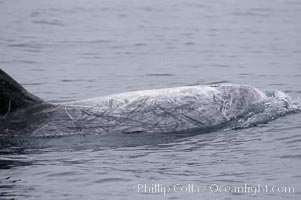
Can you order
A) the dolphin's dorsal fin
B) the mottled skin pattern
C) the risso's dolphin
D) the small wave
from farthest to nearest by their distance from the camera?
the small wave
the mottled skin pattern
the risso's dolphin
the dolphin's dorsal fin

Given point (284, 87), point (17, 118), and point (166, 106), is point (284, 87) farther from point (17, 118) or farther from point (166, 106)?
point (17, 118)

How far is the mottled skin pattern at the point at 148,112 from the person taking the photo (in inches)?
469

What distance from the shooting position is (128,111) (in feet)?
39.8

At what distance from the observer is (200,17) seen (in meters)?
30.6

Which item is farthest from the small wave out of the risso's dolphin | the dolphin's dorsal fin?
the dolphin's dorsal fin

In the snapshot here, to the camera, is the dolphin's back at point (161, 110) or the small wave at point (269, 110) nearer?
the dolphin's back at point (161, 110)

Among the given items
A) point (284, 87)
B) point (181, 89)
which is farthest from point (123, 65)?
point (181, 89)

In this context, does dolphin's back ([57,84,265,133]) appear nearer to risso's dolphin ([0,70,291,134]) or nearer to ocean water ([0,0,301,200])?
risso's dolphin ([0,70,291,134])

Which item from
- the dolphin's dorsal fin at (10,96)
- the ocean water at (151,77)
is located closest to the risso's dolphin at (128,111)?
the dolphin's dorsal fin at (10,96)

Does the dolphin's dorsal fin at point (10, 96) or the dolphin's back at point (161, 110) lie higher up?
the dolphin's dorsal fin at point (10, 96)

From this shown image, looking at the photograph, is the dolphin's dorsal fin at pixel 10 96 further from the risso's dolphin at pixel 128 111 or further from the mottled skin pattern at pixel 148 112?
the mottled skin pattern at pixel 148 112

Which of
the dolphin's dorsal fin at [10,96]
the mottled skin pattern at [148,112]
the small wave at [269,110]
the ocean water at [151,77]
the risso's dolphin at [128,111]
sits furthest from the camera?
the small wave at [269,110]

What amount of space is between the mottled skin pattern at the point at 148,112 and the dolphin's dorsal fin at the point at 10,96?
1.24 feet

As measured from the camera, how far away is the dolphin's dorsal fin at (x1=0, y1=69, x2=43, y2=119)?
11367mm
